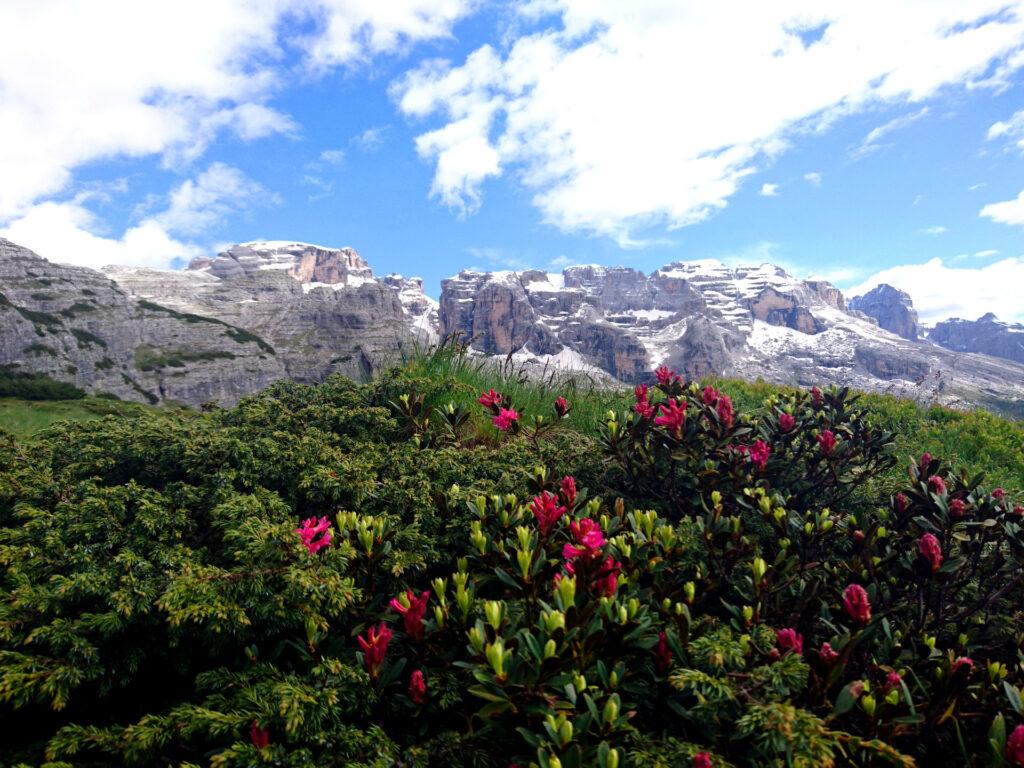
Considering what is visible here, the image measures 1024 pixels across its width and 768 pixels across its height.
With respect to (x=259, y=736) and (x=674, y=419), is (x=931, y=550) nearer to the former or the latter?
(x=674, y=419)

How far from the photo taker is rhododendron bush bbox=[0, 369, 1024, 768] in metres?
2.07

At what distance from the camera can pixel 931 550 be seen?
291 cm

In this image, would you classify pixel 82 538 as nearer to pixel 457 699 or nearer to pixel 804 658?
pixel 457 699

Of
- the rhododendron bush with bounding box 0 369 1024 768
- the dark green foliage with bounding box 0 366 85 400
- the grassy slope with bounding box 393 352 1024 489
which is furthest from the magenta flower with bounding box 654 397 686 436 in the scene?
the dark green foliage with bounding box 0 366 85 400

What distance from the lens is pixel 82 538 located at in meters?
3.21

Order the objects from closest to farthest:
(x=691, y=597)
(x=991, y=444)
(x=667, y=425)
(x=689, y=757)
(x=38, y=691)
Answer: (x=689, y=757), (x=38, y=691), (x=691, y=597), (x=667, y=425), (x=991, y=444)

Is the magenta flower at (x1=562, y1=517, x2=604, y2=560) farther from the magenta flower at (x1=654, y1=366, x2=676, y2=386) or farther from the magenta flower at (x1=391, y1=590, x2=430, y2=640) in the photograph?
the magenta flower at (x1=654, y1=366, x2=676, y2=386)

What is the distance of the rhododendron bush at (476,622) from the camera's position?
207 centimetres

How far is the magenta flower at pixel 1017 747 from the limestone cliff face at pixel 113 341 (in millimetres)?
115472

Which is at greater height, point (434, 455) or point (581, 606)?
point (434, 455)

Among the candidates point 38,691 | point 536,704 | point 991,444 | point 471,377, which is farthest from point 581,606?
point 991,444

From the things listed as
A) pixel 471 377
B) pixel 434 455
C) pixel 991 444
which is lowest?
pixel 991 444

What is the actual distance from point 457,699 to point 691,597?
1.30 meters

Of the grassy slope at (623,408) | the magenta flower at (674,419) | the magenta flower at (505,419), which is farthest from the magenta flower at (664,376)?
the magenta flower at (505,419)
